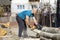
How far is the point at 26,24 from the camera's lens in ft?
5.38

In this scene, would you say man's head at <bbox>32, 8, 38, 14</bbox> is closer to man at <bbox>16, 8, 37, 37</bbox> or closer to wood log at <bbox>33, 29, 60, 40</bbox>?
man at <bbox>16, 8, 37, 37</bbox>

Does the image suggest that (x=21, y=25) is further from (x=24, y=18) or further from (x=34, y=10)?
(x=34, y=10)

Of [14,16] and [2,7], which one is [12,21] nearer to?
[14,16]

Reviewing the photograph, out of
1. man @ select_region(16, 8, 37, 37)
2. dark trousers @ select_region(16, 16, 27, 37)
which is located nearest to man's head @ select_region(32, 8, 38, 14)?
man @ select_region(16, 8, 37, 37)

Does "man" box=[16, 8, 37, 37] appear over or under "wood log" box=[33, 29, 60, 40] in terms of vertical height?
over

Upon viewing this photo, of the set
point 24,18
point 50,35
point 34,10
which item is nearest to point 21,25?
point 24,18

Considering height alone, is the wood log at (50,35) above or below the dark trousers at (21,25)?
below

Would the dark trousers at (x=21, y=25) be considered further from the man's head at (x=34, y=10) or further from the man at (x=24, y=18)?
the man's head at (x=34, y=10)

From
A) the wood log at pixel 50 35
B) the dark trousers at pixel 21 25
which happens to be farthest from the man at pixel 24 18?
the wood log at pixel 50 35

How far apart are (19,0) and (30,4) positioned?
114 millimetres

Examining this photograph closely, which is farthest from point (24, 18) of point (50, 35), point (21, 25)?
point (50, 35)

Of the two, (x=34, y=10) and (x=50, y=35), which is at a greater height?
(x=34, y=10)

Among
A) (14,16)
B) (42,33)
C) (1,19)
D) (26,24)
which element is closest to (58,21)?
(42,33)

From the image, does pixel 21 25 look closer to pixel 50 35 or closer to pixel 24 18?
pixel 24 18
